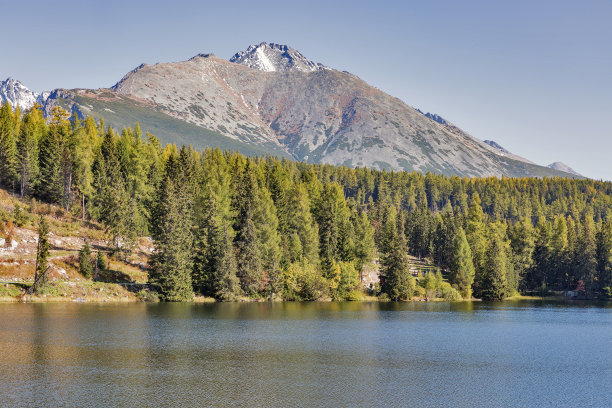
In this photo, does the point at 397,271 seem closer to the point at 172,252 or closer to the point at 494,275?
the point at 494,275

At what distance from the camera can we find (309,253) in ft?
405

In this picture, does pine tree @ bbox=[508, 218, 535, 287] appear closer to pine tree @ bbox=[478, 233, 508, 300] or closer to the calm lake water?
pine tree @ bbox=[478, 233, 508, 300]

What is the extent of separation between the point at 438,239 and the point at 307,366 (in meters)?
147

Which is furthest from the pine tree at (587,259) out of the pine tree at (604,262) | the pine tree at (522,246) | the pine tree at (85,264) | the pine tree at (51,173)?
the pine tree at (51,173)

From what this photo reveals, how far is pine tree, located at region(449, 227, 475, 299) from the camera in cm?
13962

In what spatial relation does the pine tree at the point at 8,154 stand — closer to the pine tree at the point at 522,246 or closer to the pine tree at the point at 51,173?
the pine tree at the point at 51,173

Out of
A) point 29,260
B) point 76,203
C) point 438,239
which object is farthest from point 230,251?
point 438,239

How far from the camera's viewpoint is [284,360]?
52.2 meters

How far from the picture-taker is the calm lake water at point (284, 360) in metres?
39.7

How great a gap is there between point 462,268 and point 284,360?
3811 inches

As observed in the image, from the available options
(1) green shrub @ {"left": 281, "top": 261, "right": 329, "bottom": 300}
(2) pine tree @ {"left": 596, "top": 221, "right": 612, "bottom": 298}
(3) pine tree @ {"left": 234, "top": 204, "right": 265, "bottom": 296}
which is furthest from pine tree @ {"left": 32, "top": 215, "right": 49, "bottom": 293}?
(2) pine tree @ {"left": 596, "top": 221, "right": 612, "bottom": 298}

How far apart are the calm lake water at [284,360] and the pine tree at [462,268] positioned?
5252cm

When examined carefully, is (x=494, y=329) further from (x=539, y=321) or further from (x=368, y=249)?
(x=368, y=249)

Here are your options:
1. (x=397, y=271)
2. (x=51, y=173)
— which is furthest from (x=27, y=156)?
(x=397, y=271)
